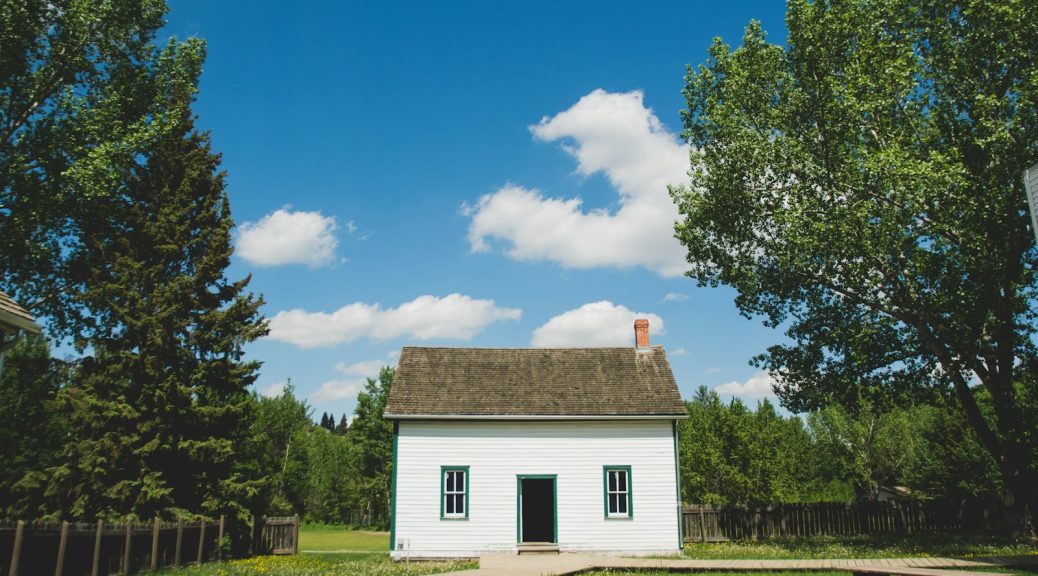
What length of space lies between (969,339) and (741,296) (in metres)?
7.11

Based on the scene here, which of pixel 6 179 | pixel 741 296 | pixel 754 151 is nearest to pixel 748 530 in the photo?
pixel 741 296

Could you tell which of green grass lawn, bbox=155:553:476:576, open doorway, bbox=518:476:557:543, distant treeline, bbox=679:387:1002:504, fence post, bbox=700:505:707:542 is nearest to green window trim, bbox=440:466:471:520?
green grass lawn, bbox=155:553:476:576

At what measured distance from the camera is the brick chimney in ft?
86.8

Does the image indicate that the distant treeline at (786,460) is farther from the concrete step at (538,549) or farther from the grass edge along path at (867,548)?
the concrete step at (538,549)

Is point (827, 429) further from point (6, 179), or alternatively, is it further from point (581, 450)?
point (6, 179)

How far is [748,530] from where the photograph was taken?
→ 82.8 feet

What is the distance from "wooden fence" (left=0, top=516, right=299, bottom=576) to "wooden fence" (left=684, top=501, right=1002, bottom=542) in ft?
55.8

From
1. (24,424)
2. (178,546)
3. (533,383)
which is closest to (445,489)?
(533,383)

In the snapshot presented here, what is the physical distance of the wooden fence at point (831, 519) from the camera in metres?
25.2

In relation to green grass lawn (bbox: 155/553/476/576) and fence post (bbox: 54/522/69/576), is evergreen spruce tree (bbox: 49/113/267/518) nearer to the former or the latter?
green grass lawn (bbox: 155/553/476/576)

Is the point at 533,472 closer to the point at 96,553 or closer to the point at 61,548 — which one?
the point at 96,553

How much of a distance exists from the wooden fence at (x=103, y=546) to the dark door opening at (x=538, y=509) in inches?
438

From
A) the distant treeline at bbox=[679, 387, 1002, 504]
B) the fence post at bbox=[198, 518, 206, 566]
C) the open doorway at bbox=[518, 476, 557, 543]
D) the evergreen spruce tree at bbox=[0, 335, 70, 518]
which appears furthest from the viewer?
the distant treeline at bbox=[679, 387, 1002, 504]

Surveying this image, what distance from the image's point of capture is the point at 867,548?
2075 centimetres
